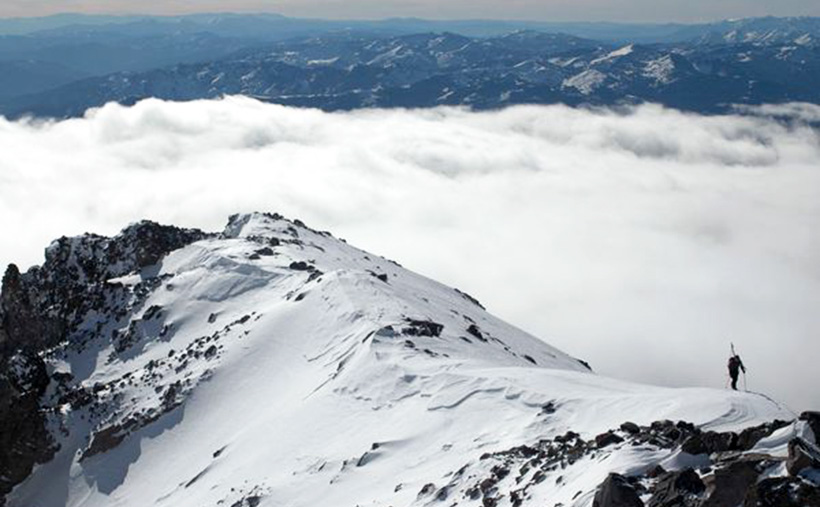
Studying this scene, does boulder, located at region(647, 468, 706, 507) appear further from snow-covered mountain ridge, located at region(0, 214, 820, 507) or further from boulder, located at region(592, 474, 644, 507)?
boulder, located at region(592, 474, 644, 507)

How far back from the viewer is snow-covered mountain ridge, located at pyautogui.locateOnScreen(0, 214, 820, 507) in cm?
2362

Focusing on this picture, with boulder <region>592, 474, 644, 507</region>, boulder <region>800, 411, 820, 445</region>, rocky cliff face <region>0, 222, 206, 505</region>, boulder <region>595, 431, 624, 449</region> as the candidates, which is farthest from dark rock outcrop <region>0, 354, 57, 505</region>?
boulder <region>800, 411, 820, 445</region>

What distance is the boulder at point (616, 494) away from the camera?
19.1 m

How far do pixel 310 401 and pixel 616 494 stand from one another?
28104 millimetres

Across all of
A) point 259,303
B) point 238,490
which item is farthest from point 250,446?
point 259,303

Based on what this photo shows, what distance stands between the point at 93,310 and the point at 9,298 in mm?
8562

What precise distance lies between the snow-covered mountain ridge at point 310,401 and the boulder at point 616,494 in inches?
2.0

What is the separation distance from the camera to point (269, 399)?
162 feet

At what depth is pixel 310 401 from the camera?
44625 millimetres

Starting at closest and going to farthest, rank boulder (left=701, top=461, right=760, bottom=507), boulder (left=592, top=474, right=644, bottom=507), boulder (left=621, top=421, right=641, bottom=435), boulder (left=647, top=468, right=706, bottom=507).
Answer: boulder (left=701, top=461, right=760, bottom=507), boulder (left=647, top=468, right=706, bottom=507), boulder (left=592, top=474, right=644, bottom=507), boulder (left=621, top=421, right=641, bottom=435)

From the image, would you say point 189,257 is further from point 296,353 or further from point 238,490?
point 238,490

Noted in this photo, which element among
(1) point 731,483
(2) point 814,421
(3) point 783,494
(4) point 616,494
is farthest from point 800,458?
(4) point 616,494

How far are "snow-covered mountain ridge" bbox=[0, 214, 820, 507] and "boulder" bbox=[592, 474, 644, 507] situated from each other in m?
0.05

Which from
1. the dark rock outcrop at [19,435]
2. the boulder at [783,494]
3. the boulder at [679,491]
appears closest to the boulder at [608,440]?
the boulder at [679,491]
